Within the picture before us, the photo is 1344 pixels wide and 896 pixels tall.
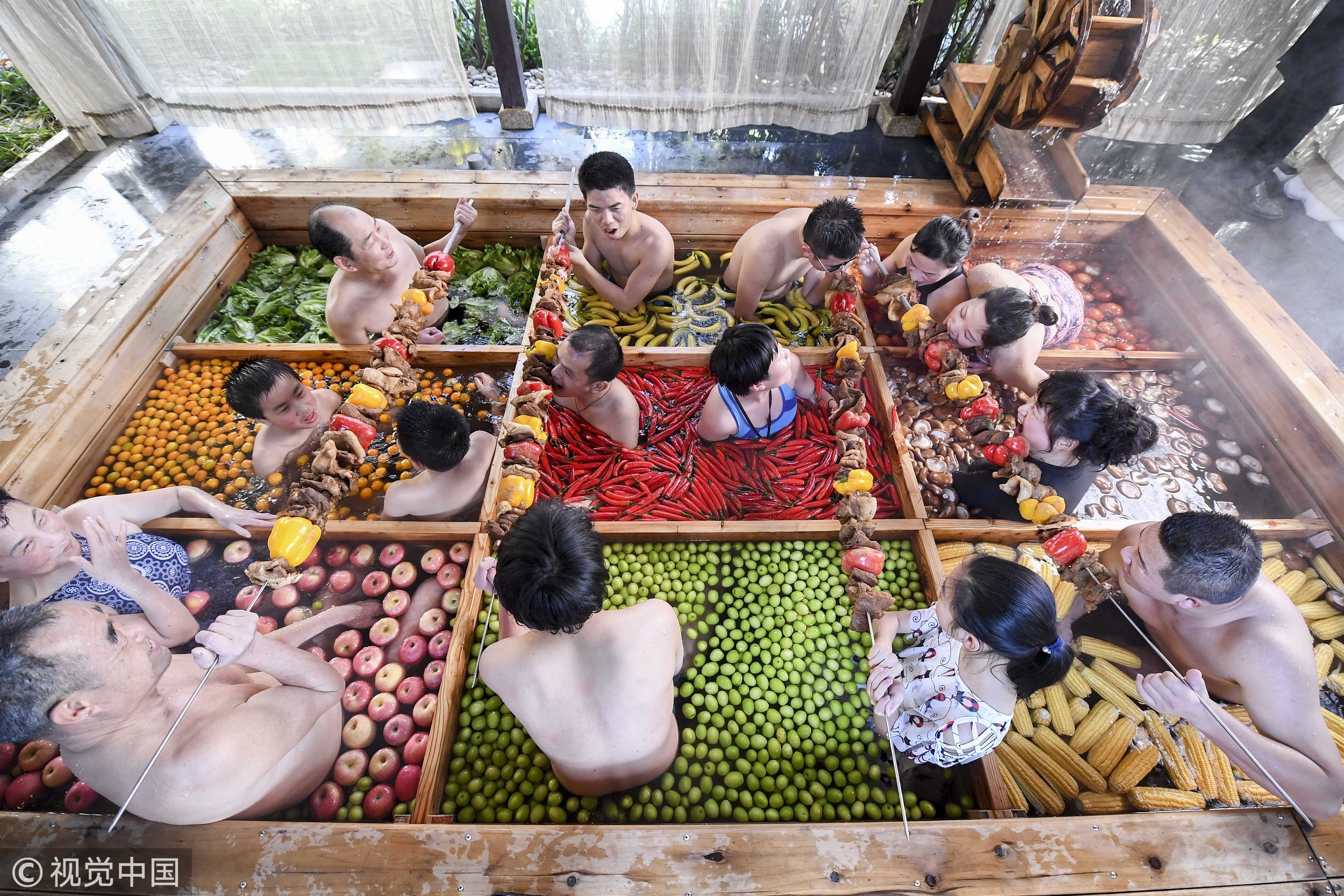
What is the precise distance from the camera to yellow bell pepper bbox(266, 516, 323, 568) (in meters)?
2.66

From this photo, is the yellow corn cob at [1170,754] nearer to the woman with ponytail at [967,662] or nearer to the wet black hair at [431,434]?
the woman with ponytail at [967,662]

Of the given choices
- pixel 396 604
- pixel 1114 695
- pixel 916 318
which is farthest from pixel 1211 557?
pixel 396 604

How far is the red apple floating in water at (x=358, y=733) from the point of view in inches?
106

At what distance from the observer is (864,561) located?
2.87m

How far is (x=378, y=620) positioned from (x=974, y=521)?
3.67m

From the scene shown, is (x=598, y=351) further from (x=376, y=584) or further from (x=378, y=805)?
(x=378, y=805)

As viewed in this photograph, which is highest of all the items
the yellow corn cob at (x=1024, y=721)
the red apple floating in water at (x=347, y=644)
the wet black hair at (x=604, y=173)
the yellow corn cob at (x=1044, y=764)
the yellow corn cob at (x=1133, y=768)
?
the wet black hair at (x=604, y=173)

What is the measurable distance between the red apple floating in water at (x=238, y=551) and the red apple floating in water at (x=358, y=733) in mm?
1311

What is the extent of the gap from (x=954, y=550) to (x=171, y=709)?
399 cm

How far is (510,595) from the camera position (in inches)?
78.5

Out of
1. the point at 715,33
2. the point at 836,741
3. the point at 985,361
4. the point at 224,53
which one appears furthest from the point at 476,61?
the point at 836,741

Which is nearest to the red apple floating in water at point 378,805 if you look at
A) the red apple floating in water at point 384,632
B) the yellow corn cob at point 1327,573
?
the red apple floating in water at point 384,632

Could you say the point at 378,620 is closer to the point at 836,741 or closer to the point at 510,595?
the point at 510,595

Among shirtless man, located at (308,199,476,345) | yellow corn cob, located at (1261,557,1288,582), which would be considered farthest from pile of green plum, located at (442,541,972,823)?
shirtless man, located at (308,199,476,345)
